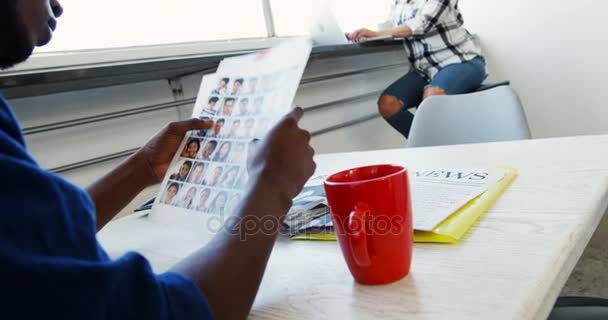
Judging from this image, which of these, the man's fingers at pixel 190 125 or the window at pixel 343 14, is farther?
the window at pixel 343 14

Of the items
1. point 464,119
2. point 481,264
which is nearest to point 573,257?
point 481,264

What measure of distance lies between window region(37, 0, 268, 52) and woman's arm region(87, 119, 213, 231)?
3.14 feet

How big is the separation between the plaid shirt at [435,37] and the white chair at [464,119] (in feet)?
3.24

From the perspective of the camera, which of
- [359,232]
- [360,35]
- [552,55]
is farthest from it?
[552,55]

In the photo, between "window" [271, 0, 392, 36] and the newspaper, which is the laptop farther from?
the newspaper

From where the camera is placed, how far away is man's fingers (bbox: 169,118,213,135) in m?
0.66

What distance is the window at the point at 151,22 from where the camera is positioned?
1587mm

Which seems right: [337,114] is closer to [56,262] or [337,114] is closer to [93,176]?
[93,176]

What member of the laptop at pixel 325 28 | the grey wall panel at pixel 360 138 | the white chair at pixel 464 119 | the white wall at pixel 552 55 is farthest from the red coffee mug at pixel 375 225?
the white wall at pixel 552 55

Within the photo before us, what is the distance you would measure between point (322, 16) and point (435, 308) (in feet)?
5.50

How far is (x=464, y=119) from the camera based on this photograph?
4.25 ft

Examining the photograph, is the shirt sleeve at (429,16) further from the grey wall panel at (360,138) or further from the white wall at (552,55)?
the white wall at (552,55)

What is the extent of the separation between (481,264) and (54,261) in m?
0.34

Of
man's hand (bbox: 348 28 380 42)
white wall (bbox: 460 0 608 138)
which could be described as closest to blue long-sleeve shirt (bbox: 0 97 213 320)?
man's hand (bbox: 348 28 380 42)
